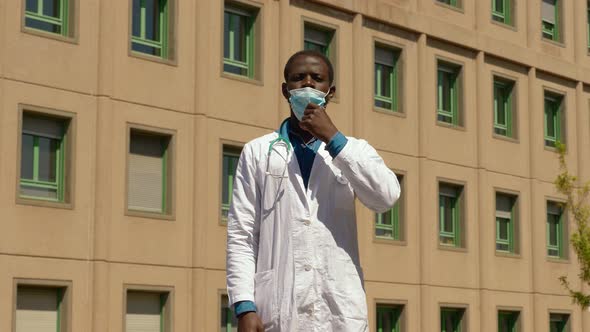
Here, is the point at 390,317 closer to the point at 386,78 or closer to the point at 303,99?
the point at 386,78

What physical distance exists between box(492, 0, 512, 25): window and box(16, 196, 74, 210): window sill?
1618 centimetres

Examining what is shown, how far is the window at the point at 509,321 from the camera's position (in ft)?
121

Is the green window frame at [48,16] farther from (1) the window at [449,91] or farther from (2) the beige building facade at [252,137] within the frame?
(1) the window at [449,91]

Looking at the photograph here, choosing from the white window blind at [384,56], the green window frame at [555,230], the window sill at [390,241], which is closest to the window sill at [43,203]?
the window sill at [390,241]

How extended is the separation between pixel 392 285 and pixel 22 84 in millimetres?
11321

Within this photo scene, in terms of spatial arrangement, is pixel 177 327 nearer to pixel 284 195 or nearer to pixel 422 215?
pixel 422 215

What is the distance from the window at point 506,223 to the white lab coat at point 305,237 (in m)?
31.1

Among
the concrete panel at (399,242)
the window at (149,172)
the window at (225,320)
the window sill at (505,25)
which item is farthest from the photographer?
the window sill at (505,25)

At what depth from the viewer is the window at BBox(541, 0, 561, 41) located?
3947 centimetres

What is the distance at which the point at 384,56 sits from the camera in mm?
33188

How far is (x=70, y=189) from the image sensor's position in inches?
971

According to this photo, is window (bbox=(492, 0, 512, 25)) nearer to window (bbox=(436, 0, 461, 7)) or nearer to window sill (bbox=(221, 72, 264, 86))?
window (bbox=(436, 0, 461, 7))

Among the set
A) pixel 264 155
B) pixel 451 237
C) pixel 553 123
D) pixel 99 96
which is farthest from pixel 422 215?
pixel 264 155

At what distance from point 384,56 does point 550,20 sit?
8207mm
